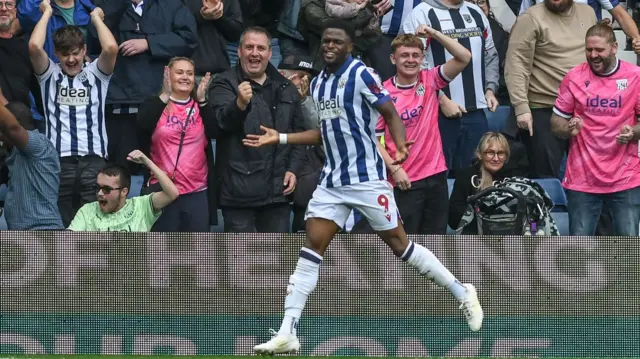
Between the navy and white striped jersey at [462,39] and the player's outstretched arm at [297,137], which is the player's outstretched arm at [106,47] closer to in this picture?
the player's outstretched arm at [297,137]

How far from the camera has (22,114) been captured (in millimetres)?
9695

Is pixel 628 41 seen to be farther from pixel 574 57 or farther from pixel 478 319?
pixel 478 319

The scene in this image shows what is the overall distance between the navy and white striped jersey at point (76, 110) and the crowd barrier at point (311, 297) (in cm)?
196

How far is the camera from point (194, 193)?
9.88 meters

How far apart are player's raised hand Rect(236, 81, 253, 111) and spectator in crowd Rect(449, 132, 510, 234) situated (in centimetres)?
182

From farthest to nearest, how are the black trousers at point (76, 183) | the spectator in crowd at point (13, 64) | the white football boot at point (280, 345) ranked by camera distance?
1. the spectator in crowd at point (13, 64)
2. the black trousers at point (76, 183)
3. the white football boot at point (280, 345)

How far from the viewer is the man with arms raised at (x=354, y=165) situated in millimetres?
7730

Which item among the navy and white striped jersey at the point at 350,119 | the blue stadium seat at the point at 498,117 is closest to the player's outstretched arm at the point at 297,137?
the navy and white striped jersey at the point at 350,119

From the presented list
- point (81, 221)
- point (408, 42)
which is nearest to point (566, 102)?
point (408, 42)

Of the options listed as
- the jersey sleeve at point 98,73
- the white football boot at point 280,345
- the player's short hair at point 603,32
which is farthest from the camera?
the jersey sleeve at point 98,73

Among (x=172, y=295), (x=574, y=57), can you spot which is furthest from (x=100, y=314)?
(x=574, y=57)

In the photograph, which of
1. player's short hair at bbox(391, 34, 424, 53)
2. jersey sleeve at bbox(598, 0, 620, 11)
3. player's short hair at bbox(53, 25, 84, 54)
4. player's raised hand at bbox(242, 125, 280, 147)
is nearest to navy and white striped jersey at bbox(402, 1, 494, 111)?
player's short hair at bbox(391, 34, 424, 53)

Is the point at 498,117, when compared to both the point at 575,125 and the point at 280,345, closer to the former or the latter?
the point at 575,125

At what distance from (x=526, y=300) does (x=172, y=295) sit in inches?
87.9
